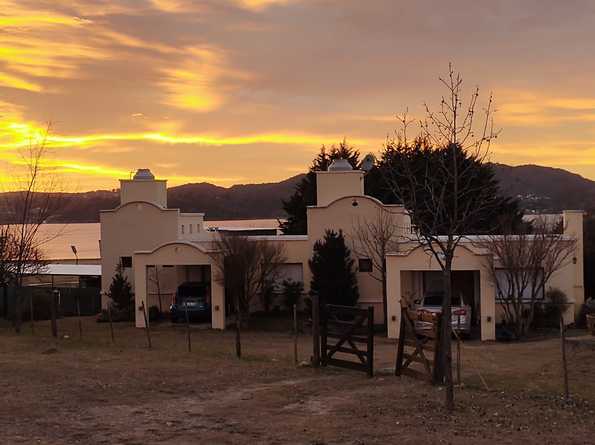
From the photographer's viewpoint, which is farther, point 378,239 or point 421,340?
point 378,239

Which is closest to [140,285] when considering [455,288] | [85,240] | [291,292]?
[291,292]

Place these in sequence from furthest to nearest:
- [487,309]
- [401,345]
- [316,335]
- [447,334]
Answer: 1. [487,309]
2. [316,335]
3. [401,345]
4. [447,334]

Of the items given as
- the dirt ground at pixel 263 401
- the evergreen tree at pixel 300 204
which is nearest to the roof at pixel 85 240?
the evergreen tree at pixel 300 204

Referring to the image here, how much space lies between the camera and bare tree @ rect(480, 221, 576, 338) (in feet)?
90.6

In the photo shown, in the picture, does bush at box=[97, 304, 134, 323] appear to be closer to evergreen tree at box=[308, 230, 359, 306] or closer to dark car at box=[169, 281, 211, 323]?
dark car at box=[169, 281, 211, 323]

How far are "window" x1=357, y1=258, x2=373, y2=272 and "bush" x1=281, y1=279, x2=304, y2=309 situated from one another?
8.21 feet

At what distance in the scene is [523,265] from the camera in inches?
1091

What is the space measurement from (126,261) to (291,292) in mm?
7725

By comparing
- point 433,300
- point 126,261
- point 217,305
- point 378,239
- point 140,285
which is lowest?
point 217,305

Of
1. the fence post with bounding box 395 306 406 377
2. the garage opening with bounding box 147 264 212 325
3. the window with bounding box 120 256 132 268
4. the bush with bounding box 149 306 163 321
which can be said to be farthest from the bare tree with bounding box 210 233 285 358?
the fence post with bounding box 395 306 406 377

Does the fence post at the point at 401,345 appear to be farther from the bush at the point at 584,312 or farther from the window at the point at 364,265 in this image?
the window at the point at 364,265

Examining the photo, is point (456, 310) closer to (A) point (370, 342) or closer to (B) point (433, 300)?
(B) point (433, 300)

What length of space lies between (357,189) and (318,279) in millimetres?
5271

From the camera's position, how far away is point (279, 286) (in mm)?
32500
